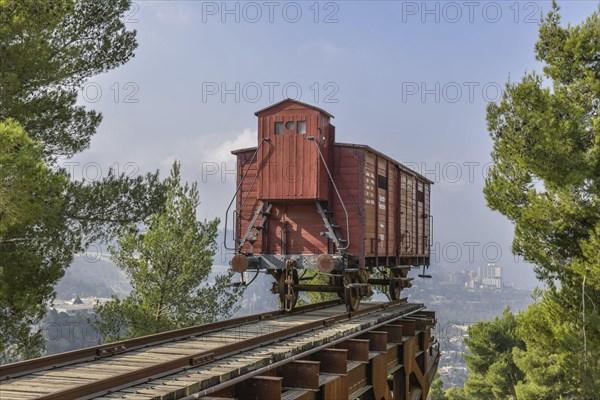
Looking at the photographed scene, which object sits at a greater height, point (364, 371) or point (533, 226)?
point (533, 226)

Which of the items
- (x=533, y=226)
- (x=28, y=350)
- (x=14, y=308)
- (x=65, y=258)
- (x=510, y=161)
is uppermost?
(x=510, y=161)

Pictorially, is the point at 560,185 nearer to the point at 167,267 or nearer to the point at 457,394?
the point at 167,267

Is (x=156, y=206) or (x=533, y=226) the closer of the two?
(x=533, y=226)

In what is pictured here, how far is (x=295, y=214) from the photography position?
13.8 metres

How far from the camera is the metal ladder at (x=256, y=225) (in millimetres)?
13547

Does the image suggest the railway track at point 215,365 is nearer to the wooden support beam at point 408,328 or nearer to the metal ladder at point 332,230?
the wooden support beam at point 408,328

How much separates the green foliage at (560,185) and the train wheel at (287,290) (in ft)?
16.8

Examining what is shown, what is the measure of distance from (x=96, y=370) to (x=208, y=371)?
4.45ft

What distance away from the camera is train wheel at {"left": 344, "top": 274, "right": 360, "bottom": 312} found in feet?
42.7

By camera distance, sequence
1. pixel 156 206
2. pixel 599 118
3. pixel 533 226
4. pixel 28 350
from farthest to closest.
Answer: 1. pixel 156 206
2. pixel 28 350
3. pixel 533 226
4. pixel 599 118

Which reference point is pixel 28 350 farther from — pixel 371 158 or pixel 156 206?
pixel 371 158

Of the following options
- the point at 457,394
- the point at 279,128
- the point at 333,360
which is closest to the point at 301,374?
the point at 333,360

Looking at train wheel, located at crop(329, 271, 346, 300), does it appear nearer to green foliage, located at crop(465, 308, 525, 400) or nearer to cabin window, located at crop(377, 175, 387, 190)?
cabin window, located at crop(377, 175, 387, 190)

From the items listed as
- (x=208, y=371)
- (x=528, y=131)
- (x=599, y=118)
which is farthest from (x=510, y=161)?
(x=208, y=371)
